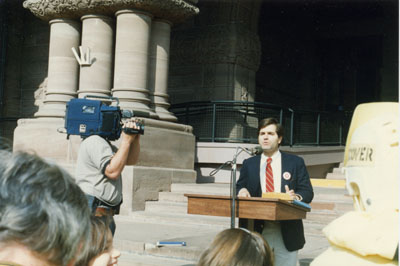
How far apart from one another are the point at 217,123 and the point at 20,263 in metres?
12.7

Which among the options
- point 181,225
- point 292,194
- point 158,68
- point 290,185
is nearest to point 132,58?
point 158,68

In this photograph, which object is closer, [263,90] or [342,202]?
[342,202]

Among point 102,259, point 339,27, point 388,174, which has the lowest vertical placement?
point 102,259

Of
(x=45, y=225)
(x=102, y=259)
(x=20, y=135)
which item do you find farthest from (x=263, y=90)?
(x=45, y=225)

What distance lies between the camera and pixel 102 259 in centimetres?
270

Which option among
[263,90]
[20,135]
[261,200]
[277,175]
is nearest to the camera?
[261,200]

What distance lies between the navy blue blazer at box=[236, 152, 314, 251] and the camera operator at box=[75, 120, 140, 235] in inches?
40.2

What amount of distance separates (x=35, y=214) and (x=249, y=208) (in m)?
3.06

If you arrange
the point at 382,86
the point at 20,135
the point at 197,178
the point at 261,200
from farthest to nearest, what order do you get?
1. the point at 382,86
2. the point at 197,178
3. the point at 20,135
4. the point at 261,200

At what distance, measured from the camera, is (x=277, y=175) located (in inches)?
185

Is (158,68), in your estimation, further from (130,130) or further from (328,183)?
(130,130)

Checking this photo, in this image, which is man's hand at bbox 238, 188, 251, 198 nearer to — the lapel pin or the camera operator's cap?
the lapel pin

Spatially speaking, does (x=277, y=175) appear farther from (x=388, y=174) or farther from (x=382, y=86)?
(x=382, y=86)

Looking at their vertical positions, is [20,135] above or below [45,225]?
above
